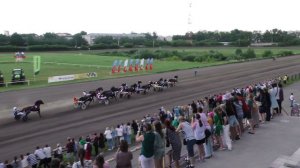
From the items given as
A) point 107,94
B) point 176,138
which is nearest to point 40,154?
point 176,138

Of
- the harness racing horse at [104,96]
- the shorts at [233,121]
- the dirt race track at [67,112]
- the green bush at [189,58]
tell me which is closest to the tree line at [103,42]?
the green bush at [189,58]

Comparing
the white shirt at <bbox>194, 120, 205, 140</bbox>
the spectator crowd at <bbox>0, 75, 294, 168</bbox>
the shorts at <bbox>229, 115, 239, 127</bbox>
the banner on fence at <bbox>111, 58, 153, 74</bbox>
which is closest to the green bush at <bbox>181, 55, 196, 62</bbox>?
the banner on fence at <bbox>111, 58, 153, 74</bbox>

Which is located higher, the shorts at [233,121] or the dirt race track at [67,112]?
the shorts at [233,121]

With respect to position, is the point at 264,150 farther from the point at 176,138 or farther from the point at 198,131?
the point at 176,138

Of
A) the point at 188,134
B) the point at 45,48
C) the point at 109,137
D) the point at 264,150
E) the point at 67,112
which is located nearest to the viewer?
the point at 188,134

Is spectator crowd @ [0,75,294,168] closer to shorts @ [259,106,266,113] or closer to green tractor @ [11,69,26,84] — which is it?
shorts @ [259,106,266,113]

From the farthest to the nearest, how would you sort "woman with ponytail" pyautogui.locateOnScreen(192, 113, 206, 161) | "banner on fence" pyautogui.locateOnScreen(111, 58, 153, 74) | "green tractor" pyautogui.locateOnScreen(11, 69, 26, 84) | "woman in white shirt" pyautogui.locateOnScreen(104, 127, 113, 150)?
1. "banner on fence" pyautogui.locateOnScreen(111, 58, 153, 74)
2. "green tractor" pyautogui.locateOnScreen(11, 69, 26, 84)
3. "woman in white shirt" pyautogui.locateOnScreen(104, 127, 113, 150)
4. "woman with ponytail" pyautogui.locateOnScreen(192, 113, 206, 161)

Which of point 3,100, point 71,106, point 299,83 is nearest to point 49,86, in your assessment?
point 3,100

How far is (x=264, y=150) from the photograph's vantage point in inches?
435

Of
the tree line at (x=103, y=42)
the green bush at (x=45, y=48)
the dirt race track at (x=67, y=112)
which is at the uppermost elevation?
the tree line at (x=103, y=42)

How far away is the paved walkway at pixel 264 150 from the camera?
9.85 metres

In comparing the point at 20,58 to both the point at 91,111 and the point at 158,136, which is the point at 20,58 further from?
the point at 158,136

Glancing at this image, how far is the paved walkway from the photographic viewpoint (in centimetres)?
985

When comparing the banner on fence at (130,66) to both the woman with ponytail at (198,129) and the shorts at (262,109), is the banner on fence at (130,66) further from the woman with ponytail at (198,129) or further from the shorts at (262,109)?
the woman with ponytail at (198,129)
